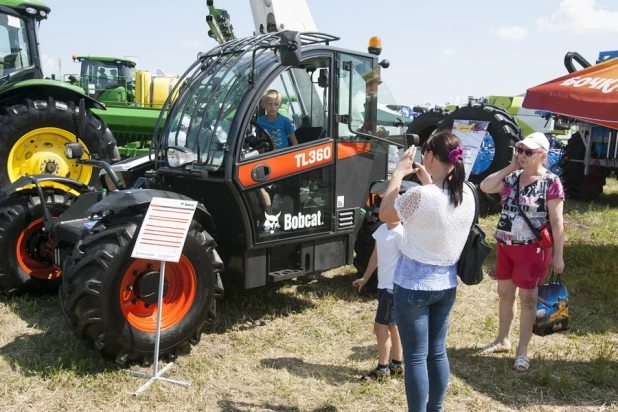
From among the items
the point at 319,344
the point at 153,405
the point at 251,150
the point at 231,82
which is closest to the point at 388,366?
the point at 319,344

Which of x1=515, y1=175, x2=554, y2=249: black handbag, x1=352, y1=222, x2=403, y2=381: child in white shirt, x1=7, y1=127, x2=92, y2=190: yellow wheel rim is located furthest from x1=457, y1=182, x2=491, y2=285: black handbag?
x1=7, y1=127, x2=92, y2=190: yellow wheel rim

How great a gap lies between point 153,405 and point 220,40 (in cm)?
686

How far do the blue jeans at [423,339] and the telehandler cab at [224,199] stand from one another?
5.30ft

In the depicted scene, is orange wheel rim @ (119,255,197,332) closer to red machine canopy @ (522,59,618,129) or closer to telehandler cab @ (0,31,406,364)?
telehandler cab @ (0,31,406,364)

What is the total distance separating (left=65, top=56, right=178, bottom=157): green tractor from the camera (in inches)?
378

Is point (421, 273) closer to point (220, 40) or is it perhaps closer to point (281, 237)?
point (281, 237)

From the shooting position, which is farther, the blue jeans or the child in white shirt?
the child in white shirt

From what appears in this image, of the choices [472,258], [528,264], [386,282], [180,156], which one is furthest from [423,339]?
[180,156]

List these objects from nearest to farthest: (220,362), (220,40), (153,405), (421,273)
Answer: (421,273) → (153,405) → (220,362) → (220,40)

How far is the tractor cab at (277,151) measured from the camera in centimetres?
418

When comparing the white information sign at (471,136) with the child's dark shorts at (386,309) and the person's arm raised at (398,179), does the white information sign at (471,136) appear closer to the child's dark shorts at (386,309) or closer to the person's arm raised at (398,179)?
the child's dark shorts at (386,309)

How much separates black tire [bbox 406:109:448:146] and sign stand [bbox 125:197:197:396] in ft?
19.7

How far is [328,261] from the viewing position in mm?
4785

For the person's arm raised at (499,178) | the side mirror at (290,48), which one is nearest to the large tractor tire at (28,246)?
the side mirror at (290,48)
